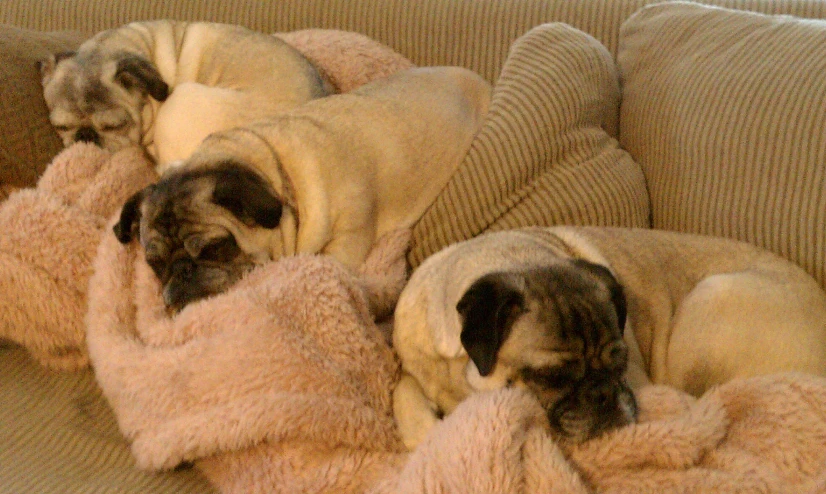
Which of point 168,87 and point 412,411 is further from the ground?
point 168,87

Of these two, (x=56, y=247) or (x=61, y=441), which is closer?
(x=61, y=441)

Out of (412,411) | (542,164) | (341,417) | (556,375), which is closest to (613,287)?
(556,375)

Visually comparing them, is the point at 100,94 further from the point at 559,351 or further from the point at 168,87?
the point at 559,351

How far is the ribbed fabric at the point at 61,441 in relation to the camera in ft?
4.82

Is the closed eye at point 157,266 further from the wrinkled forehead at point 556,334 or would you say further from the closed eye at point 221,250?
the wrinkled forehead at point 556,334

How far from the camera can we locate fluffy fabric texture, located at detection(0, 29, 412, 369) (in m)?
1.82

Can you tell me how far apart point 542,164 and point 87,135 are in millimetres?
1484

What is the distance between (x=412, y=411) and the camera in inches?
63.9

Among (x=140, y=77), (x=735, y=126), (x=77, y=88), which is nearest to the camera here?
(x=735, y=126)

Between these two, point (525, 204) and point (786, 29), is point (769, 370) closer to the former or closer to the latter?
point (525, 204)

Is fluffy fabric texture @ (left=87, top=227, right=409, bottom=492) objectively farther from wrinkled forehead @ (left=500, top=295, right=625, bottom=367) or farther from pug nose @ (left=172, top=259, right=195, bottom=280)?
wrinkled forehead @ (left=500, top=295, right=625, bottom=367)

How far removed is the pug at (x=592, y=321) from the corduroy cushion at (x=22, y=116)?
1297 mm

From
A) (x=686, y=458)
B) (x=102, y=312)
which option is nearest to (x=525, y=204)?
(x=686, y=458)

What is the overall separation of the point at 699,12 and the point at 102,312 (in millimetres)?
2071
